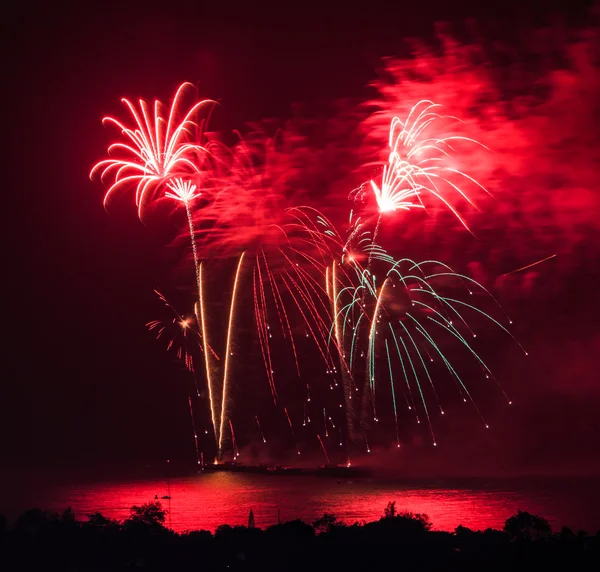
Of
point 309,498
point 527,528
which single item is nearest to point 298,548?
point 527,528

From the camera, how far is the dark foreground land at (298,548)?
16.9 meters

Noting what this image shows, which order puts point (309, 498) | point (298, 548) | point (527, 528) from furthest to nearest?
1. point (309, 498)
2. point (527, 528)
3. point (298, 548)

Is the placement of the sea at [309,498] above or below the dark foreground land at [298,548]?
above

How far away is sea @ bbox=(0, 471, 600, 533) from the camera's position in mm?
34406

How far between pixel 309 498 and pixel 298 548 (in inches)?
945

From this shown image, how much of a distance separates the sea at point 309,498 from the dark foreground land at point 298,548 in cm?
1146

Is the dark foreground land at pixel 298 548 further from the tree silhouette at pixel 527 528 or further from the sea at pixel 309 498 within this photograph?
the sea at pixel 309 498

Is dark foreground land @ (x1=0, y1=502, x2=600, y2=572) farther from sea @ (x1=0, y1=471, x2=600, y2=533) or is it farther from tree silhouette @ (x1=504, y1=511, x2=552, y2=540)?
sea @ (x1=0, y1=471, x2=600, y2=533)

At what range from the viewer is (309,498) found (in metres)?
41.6

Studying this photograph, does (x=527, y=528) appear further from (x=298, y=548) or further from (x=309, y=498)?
(x=309, y=498)

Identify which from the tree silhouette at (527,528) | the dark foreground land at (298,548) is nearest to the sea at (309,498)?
the dark foreground land at (298,548)

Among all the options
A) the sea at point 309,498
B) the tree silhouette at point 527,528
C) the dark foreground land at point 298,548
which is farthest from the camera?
the sea at point 309,498

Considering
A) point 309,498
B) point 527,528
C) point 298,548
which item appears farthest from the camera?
point 309,498

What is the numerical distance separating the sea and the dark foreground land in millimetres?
11459
